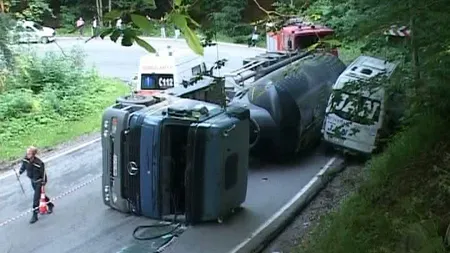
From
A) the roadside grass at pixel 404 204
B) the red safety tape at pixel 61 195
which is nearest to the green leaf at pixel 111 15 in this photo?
the roadside grass at pixel 404 204

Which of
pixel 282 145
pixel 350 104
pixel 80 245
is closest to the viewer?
pixel 80 245

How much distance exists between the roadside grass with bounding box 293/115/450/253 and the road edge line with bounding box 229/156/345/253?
1377 mm

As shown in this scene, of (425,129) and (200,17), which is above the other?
(200,17)

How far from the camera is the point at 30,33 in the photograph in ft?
59.7

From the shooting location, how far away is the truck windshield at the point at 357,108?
10695 millimetres

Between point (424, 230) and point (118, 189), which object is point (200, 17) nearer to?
point (424, 230)

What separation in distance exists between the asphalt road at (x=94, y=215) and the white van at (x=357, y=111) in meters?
0.91

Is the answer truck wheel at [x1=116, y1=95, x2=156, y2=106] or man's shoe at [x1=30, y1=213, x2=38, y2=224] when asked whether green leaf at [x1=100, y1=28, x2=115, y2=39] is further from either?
man's shoe at [x1=30, y1=213, x2=38, y2=224]

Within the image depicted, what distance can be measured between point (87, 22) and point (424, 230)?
360cm

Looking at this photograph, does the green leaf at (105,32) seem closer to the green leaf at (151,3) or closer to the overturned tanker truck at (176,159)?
Result: the green leaf at (151,3)

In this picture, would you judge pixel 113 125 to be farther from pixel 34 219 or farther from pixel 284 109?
pixel 284 109

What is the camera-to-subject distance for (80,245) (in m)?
9.45

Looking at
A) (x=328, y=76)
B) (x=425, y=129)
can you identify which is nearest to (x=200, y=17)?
(x=425, y=129)

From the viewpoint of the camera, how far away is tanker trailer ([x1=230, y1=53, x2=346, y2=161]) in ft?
43.0
